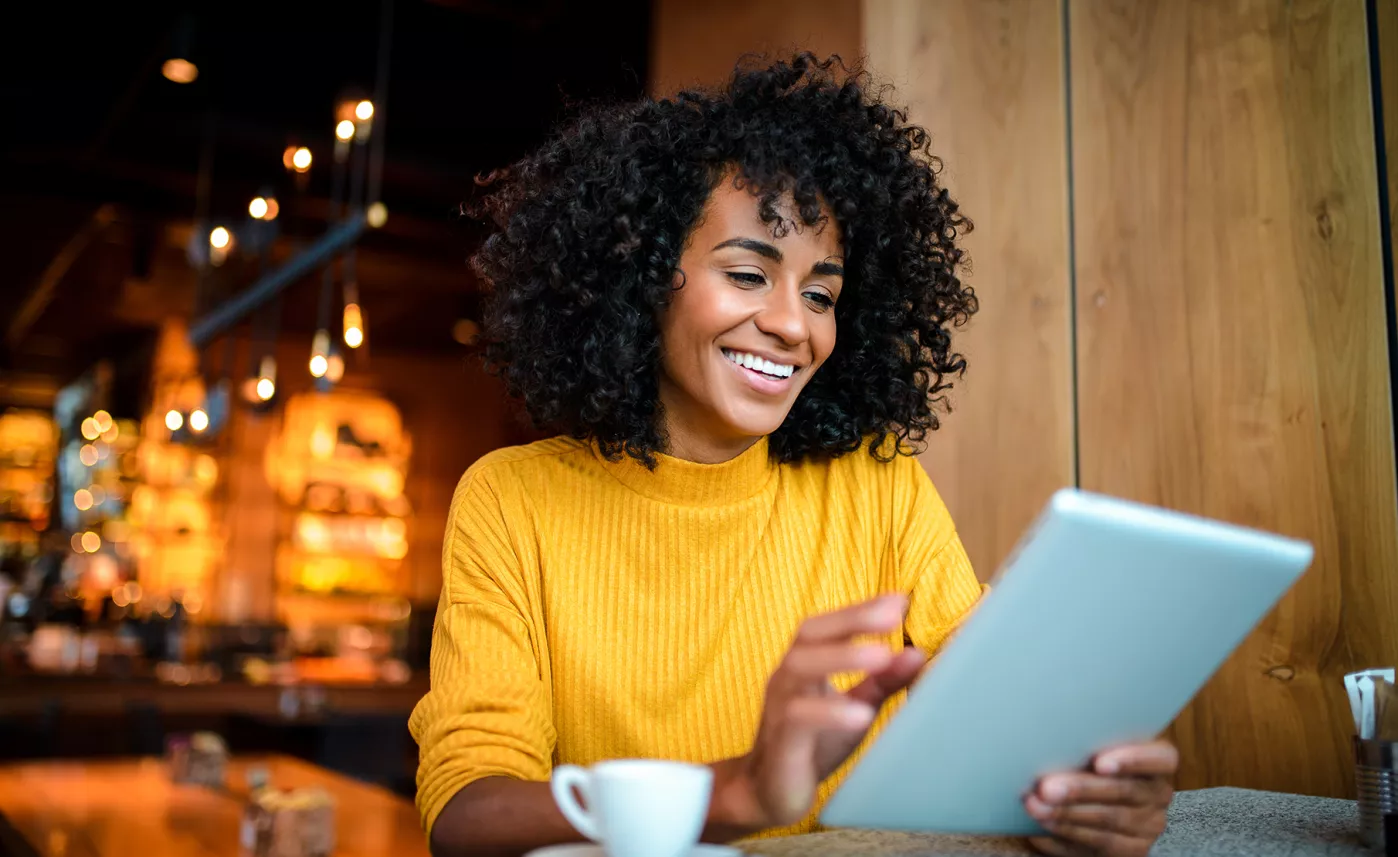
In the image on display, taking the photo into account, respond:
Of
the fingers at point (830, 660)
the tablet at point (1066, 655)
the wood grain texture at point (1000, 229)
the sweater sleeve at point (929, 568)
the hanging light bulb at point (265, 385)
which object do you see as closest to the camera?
the tablet at point (1066, 655)

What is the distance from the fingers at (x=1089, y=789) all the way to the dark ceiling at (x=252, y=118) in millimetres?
2742

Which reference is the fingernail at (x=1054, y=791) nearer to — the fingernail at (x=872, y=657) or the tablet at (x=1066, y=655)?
the tablet at (x=1066, y=655)

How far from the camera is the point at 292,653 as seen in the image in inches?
280

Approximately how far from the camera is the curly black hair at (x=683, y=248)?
4.82ft

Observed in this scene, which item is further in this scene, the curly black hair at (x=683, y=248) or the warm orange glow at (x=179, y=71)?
the warm orange glow at (x=179, y=71)

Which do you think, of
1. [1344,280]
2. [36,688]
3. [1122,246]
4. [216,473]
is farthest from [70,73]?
[1344,280]

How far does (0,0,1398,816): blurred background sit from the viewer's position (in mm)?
1672

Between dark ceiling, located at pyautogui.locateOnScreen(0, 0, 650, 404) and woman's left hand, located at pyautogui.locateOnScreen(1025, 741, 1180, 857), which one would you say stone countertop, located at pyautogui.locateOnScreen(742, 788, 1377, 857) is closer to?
woman's left hand, located at pyautogui.locateOnScreen(1025, 741, 1180, 857)

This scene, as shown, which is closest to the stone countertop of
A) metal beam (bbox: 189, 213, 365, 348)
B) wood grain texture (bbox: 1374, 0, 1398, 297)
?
wood grain texture (bbox: 1374, 0, 1398, 297)

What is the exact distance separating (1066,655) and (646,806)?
0.28 meters

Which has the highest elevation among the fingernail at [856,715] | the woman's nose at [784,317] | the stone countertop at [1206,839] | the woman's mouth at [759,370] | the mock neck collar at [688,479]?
the woman's nose at [784,317]

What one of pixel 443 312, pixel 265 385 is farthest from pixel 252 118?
pixel 443 312

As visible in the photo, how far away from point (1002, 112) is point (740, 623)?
1.30 m

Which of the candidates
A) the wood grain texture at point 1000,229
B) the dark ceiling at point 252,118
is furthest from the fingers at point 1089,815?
the dark ceiling at point 252,118
